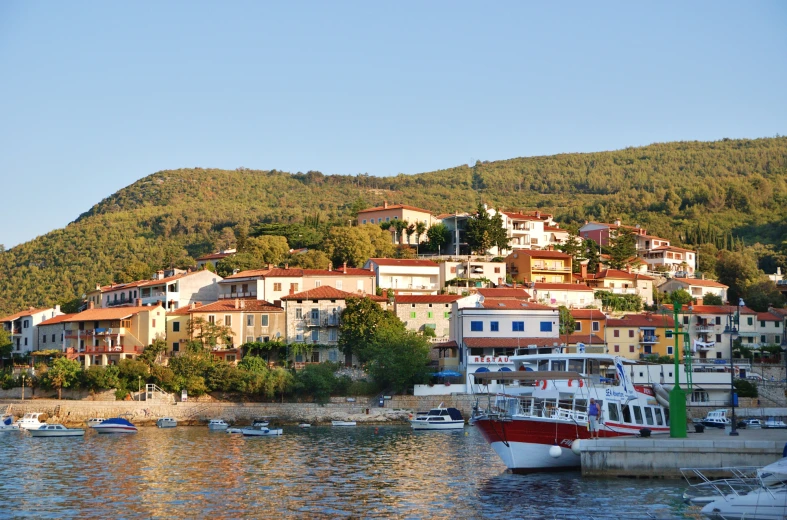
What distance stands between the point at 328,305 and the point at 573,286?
2551cm

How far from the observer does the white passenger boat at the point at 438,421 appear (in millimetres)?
60188

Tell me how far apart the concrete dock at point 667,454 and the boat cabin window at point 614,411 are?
433cm

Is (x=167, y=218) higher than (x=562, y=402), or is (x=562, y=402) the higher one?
(x=167, y=218)

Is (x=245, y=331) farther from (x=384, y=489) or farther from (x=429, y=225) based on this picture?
(x=384, y=489)

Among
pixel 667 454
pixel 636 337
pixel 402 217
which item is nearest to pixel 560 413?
pixel 667 454

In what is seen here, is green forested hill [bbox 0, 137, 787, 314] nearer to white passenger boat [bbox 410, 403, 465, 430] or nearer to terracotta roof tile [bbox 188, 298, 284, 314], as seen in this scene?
terracotta roof tile [bbox 188, 298, 284, 314]

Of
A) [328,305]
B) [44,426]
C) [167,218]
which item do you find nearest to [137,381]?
[44,426]

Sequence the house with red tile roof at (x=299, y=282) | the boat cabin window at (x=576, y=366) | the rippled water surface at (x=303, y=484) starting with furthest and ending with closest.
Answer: the house with red tile roof at (x=299, y=282), the boat cabin window at (x=576, y=366), the rippled water surface at (x=303, y=484)

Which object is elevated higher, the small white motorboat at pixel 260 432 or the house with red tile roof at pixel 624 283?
the house with red tile roof at pixel 624 283

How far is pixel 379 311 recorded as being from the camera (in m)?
72.7

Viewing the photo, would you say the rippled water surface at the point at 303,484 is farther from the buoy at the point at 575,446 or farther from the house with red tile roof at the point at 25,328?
the house with red tile roof at the point at 25,328

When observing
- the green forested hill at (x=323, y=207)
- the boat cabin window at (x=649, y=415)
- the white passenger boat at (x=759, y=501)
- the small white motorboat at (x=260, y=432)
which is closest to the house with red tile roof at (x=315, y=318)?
the small white motorboat at (x=260, y=432)

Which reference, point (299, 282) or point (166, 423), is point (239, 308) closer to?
point (299, 282)

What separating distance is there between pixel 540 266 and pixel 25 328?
47.8m
